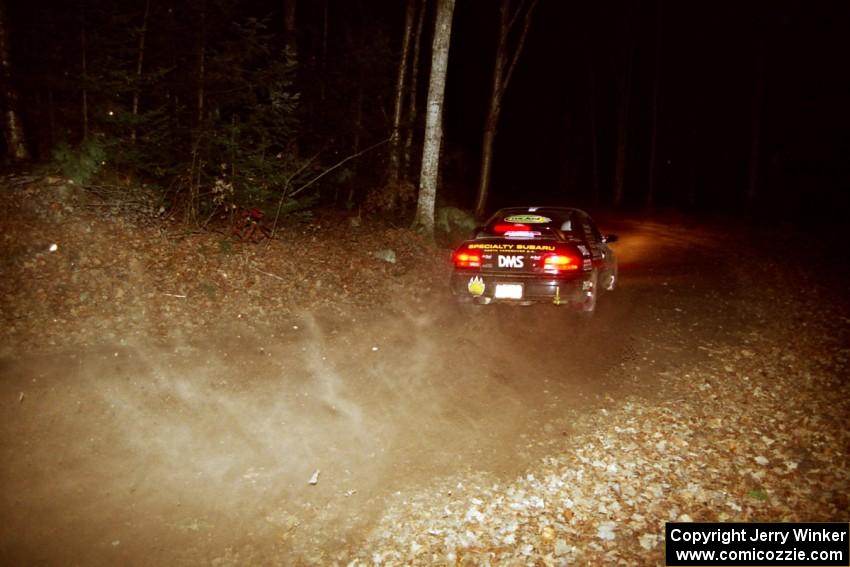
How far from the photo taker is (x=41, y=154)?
10844 millimetres

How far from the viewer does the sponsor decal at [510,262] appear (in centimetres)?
726

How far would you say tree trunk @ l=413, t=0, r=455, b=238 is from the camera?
11.9 metres

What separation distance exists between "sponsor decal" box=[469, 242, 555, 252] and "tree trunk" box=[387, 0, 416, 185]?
20.9ft

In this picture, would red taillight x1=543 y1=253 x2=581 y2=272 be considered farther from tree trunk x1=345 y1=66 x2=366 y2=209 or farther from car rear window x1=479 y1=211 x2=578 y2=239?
tree trunk x1=345 y1=66 x2=366 y2=209

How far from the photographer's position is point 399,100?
14.5m

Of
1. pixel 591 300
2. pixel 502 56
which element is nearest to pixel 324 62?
pixel 502 56

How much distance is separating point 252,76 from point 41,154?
524 centimetres

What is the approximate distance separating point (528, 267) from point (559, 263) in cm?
44

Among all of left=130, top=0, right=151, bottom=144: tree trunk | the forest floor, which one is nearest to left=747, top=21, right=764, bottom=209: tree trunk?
the forest floor

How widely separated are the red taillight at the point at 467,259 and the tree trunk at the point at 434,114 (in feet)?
14.5

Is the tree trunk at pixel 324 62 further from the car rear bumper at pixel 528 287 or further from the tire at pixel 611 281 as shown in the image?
the tire at pixel 611 281

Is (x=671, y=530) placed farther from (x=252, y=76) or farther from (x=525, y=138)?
(x=525, y=138)

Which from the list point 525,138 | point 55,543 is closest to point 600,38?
point 525,138

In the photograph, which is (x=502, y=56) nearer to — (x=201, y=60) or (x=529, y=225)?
(x=201, y=60)
